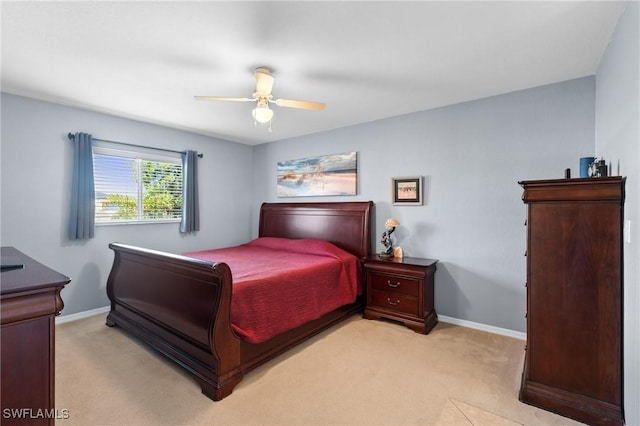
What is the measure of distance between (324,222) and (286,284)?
1.80 metres

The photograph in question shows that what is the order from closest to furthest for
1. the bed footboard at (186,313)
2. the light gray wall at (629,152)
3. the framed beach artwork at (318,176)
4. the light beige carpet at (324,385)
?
the light gray wall at (629,152)
the light beige carpet at (324,385)
the bed footboard at (186,313)
the framed beach artwork at (318,176)

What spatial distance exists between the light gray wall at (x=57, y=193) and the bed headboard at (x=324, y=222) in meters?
1.32

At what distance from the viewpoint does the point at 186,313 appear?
2434mm

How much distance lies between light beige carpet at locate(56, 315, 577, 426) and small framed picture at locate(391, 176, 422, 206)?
1.53 m

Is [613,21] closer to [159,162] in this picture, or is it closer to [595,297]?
[595,297]

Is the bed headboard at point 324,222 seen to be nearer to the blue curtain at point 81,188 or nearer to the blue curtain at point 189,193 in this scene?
the blue curtain at point 189,193

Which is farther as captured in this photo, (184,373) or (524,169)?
(524,169)

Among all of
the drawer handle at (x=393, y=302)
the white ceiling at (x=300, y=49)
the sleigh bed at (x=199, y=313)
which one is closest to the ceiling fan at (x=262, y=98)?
the white ceiling at (x=300, y=49)

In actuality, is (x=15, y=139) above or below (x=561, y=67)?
below

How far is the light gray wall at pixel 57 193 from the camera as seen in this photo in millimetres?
3238

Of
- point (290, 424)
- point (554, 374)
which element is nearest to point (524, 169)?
point (554, 374)

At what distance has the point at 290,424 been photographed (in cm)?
190

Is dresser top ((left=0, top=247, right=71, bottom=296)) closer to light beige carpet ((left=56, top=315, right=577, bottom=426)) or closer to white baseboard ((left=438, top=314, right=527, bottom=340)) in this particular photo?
light beige carpet ((left=56, top=315, right=577, bottom=426))

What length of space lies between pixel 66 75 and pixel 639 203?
4087 mm
